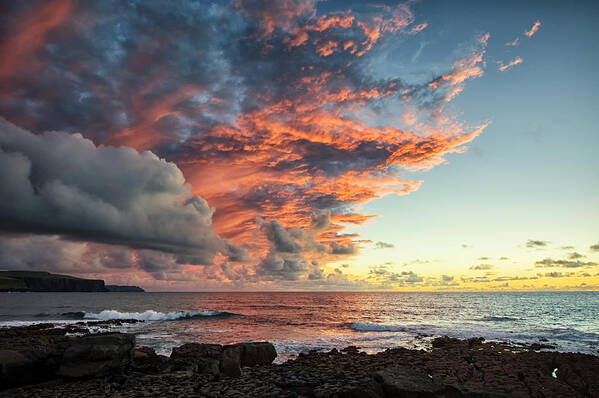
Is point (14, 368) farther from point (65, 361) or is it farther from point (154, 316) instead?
point (154, 316)

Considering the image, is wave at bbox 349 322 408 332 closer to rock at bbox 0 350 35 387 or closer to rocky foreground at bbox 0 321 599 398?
rocky foreground at bbox 0 321 599 398

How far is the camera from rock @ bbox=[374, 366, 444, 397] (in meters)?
12.2

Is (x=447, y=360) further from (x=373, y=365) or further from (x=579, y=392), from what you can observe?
(x=579, y=392)

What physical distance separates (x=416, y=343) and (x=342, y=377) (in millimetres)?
27617

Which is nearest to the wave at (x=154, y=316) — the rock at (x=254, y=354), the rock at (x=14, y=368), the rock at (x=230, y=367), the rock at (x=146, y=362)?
the rock at (x=146, y=362)

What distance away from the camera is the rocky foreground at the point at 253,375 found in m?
12.7

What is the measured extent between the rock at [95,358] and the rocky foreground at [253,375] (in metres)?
0.04

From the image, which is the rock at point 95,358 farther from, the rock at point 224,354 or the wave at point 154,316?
the wave at point 154,316

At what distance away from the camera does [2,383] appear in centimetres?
1502

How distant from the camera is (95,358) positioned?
15945mm

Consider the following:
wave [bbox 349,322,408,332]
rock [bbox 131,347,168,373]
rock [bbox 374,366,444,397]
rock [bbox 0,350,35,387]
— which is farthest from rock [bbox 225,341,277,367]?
wave [bbox 349,322,408,332]

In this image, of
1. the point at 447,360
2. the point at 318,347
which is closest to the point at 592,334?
the point at 447,360

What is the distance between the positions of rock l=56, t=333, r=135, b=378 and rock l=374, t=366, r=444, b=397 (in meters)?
12.8

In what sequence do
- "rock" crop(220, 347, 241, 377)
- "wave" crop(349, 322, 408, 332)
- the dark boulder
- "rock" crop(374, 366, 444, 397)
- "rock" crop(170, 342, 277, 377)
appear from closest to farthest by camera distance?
"rock" crop(374, 366, 444, 397) < the dark boulder < "rock" crop(220, 347, 241, 377) < "rock" crop(170, 342, 277, 377) < "wave" crop(349, 322, 408, 332)
